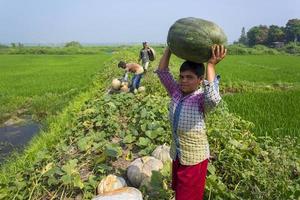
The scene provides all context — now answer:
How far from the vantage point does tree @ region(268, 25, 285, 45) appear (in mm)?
66750

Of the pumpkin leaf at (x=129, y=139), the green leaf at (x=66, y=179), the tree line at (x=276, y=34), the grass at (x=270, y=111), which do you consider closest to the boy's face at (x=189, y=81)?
the green leaf at (x=66, y=179)

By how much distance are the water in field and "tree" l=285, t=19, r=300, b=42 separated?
65144 millimetres

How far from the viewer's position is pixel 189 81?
2824 millimetres

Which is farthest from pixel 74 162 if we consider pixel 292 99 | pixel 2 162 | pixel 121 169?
pixel 292 99

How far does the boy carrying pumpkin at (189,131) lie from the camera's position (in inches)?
111

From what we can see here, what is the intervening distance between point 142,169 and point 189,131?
108 cm

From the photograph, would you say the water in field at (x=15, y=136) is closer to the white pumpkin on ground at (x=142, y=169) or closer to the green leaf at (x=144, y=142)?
the green leaf at (x=144, y=142)

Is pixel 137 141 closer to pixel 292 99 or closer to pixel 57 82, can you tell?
pixel 292 99

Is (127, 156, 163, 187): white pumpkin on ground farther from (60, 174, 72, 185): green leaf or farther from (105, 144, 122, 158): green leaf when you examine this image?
(60, 174, 72, 185): green leaf

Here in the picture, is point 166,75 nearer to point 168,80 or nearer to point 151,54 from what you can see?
point 168,80

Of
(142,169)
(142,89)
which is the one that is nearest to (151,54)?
(142,89)

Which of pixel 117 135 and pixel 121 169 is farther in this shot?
pixel 117 135

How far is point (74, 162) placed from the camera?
12.9 ft

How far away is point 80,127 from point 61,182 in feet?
7.63
